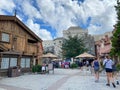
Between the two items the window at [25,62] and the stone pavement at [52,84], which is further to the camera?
the window at [25,62]

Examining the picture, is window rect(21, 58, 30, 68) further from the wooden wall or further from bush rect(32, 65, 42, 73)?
bush rect(32, 65, 42, 73)

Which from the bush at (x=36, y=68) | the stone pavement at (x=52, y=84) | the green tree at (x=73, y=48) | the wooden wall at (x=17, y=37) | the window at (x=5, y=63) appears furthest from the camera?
the green tree at (x=73, y=48)

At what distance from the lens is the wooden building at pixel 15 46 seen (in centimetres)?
2286

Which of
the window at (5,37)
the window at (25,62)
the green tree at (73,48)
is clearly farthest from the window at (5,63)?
the green tree at (73,48)

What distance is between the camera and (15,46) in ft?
83.6

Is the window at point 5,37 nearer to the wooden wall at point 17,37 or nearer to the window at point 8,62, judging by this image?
the wooden wall at point 17,37

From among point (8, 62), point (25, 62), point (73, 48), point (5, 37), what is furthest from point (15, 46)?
point (73, 48)

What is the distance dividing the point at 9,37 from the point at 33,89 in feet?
39.8

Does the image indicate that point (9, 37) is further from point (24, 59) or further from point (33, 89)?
point (33, 89)

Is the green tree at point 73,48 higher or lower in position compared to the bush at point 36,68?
higher

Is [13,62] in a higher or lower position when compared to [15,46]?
lower

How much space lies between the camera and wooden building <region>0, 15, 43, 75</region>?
75.0 feet

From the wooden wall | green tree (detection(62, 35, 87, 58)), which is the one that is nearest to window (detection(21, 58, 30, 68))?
the wooden wall

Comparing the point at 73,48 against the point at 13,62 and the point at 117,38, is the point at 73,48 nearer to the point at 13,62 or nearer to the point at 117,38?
the point at 117,38
